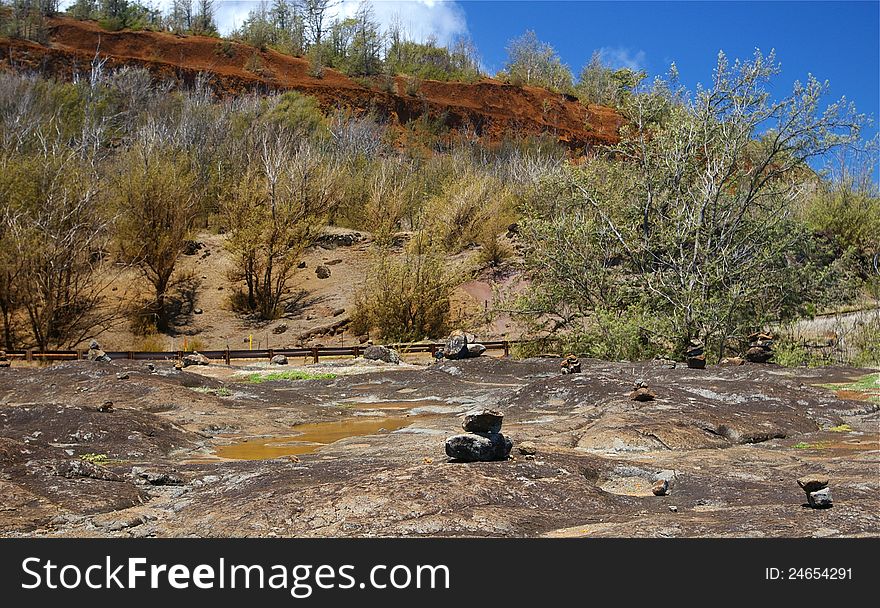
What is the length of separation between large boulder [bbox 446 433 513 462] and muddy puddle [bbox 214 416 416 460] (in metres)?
3.45

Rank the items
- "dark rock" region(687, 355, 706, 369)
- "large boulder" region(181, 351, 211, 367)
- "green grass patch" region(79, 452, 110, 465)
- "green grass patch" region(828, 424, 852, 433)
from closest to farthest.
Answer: "green grass patch" region(79, 452, 110, 465) < "green grass patch" region(828, 424, 852, 433) < "dark rock" region(687, 355, 706, 369) < "large boulder" region(181, 351, 211, 367)

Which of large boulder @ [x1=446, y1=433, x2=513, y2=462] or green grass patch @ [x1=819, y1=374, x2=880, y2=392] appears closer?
large boulder @ [x1=446, y1=433, x2=513, y2=462]

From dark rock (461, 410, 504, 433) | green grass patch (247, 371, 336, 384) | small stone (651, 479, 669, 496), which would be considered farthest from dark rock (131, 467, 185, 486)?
green grass patch (247, 371, 336, 384)

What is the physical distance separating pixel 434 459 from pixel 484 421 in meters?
0.80

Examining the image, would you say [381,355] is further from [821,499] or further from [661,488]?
[821,499]

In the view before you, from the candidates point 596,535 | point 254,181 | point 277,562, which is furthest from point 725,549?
point 254,181

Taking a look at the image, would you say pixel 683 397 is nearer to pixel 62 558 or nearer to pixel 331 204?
pixel 62 558

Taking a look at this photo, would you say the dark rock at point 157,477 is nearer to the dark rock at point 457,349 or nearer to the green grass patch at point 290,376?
the green grass patch at point 290,376

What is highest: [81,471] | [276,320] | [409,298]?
[409,298]

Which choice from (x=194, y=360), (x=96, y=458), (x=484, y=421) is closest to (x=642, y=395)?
(x=484, y=421)

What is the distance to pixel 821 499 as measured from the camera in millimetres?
6457

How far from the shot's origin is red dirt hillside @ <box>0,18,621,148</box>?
2795 inches

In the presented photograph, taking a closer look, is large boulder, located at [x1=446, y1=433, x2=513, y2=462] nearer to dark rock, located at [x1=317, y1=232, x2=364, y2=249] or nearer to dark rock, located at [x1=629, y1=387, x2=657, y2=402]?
dark rock, located at [x1=629, y1=387, x2=657, y2=402]

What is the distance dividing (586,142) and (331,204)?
161 ft
